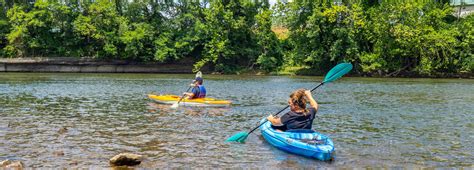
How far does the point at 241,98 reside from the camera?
26.8 meters

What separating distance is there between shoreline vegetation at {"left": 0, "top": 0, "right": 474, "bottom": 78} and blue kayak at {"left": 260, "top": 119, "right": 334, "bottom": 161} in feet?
148

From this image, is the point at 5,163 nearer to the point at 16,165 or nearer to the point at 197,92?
the point at 16,165

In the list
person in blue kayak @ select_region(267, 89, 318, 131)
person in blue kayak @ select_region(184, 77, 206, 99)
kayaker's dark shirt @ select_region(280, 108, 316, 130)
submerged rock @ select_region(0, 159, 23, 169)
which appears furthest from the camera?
person in blue kayak @ select_region(184, 77, 206, 99)

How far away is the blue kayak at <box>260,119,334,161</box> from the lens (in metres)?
10.8

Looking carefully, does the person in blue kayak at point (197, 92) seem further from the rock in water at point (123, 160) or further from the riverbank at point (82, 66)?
the riverbank at point (82, 66)

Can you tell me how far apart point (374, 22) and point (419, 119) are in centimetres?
4081

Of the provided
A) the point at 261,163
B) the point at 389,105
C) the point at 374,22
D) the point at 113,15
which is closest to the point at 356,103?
the point at 389,105

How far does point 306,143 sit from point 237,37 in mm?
54426

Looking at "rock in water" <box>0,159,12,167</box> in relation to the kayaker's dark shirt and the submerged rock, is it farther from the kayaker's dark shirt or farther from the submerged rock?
the kayaker's dark shirt

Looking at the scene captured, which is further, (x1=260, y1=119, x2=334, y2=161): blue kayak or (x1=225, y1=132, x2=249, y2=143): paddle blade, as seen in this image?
(x1=225, y1=132, x2=249, y2=143): paddle blade

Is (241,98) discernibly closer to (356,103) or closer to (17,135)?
(356,103)

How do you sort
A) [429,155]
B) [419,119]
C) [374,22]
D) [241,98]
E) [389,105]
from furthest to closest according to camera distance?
[374,22]
[241,98]
[389,105]
[419,119]
[429,155]

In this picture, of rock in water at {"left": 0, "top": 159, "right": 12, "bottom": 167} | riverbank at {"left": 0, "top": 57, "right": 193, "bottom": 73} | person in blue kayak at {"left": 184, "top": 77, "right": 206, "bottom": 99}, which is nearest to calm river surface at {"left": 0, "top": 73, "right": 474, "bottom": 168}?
rock in water at {"left": 0, "top": 159, "right": 12, "bottom": 167}

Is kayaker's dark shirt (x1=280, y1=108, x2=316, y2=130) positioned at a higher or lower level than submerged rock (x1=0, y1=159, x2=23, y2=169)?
higher
